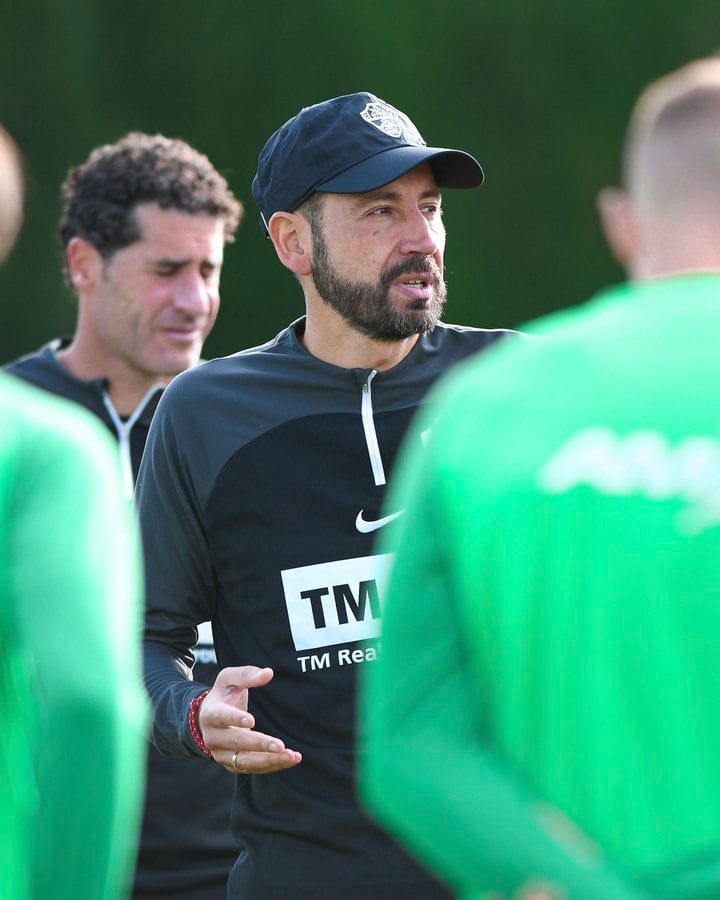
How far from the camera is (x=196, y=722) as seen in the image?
2.90 m

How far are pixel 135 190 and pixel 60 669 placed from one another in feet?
9.94

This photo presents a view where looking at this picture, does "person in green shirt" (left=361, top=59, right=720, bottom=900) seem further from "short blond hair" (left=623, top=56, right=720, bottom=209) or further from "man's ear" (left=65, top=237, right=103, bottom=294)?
"man's ear" (left=65, top=237, right=103, bottom=294)

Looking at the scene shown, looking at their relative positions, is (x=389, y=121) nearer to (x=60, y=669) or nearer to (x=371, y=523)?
(x=371, y=523)

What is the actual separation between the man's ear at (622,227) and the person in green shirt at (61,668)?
0.65m

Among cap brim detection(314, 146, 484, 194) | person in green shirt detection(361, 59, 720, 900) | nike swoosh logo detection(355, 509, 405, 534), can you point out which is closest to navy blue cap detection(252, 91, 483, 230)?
cap brim detection(314, 146, 484, 194)

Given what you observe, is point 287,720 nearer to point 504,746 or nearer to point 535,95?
point 504,746

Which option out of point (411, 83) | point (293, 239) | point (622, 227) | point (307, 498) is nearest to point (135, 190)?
point (293, 239)

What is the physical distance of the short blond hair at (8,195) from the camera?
6.23 ft

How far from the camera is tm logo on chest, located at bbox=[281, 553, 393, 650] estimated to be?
119 inches

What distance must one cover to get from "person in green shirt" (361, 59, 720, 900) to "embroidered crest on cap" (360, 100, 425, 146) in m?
1.67

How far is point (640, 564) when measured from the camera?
164 centimetres

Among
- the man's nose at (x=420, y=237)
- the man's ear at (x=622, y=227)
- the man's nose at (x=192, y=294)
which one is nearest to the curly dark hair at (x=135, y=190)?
the man's nose at (x=192, y=294)

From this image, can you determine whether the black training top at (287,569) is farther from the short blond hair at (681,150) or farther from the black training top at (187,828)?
the short blond hair at (681,150)

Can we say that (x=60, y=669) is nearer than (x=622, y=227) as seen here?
Yes
